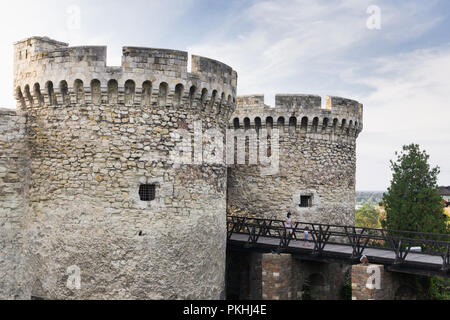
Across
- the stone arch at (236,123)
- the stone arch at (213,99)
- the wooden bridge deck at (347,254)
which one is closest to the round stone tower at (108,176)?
the stone arch at (213,99)

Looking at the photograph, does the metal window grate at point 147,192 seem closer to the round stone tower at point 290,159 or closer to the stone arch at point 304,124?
the round stone tower at point 290,159

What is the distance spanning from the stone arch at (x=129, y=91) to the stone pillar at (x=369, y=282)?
22.7ft

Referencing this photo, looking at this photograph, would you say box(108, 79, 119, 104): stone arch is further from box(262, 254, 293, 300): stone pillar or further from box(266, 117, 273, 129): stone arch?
box(266, 117, 273, 129): stone arch

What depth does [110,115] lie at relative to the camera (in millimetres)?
10320

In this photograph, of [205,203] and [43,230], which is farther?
[205,203]

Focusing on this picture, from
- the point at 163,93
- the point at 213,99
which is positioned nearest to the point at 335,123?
the point at 213,99

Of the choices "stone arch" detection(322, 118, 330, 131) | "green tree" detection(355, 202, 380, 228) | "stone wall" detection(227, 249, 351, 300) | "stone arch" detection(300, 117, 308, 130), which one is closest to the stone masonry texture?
"stone wall" detection(227, 249, 351, 300)

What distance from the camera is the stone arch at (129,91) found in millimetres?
10336

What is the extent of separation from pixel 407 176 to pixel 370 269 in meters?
7.98

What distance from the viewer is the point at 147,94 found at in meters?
10.5

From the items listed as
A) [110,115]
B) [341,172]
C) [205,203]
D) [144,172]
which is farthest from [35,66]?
[341,172]

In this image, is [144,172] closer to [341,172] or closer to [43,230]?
[43,230]

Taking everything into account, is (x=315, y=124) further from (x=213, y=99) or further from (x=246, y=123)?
(x=213, y=99)

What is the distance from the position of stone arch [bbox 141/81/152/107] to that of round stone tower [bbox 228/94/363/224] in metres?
7.47
